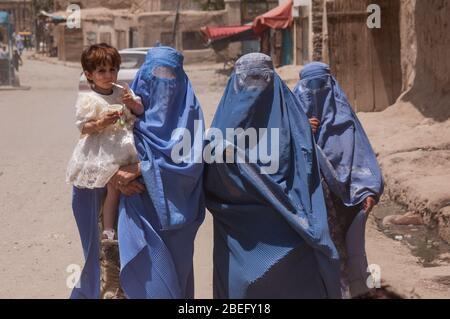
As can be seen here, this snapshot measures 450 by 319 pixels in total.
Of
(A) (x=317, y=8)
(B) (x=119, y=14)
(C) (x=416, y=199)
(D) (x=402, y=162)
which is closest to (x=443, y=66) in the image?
(D) (x=402, y=162)

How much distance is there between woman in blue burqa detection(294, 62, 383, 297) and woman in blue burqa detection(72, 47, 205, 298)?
75 centimetres

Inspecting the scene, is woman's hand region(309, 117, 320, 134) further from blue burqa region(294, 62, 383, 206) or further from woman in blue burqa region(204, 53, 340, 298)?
woman in blue burqa region(204, 53, 340, 298)

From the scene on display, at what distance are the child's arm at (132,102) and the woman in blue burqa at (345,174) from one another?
926 millimetres

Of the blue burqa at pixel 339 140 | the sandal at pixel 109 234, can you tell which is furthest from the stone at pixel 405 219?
the sandal at pixel 109 234

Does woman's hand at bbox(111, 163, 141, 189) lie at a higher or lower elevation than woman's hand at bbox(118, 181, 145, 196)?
higher

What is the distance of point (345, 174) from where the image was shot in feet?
13.2

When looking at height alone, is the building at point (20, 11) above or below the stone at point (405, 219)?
above

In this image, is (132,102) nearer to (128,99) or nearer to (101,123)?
(128,99)

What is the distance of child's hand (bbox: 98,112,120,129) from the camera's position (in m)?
3.45

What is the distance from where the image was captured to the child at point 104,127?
3463mm

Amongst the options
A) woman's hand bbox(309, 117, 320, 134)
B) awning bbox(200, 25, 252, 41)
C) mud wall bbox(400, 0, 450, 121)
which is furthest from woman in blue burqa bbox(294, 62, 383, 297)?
awning bbox(200, 25, 252, 41)

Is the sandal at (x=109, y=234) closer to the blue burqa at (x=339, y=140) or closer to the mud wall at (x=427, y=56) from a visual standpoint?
the blue burqa at (x=339, y=140)
